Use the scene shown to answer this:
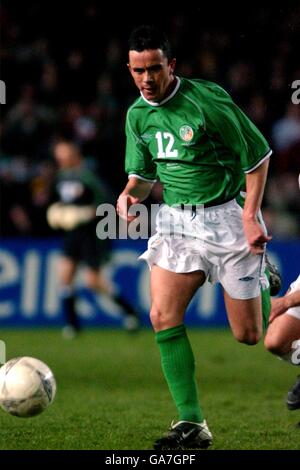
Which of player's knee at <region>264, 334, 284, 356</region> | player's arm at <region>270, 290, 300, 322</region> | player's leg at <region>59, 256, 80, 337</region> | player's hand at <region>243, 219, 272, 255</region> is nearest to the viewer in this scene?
player's hand at <region>243, 219, 272, 255</region>

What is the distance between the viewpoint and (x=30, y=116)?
1371 cm

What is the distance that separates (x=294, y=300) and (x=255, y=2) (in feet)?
29.0

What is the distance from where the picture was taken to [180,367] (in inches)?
218

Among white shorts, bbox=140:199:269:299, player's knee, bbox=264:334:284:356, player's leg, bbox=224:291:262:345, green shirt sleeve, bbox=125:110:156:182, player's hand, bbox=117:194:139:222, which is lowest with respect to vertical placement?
player's knee, bbox=264:334:284:356

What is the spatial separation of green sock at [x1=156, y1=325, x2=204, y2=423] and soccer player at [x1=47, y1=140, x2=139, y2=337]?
623 centimetres

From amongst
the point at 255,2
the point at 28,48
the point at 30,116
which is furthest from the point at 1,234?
the point at 255,2

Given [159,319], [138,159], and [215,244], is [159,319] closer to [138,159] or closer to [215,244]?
[215,244]

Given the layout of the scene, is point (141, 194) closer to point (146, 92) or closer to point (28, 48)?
point (146, 92)

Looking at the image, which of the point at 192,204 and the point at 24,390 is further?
the point at 192,204

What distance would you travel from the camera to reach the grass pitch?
18.8 ft

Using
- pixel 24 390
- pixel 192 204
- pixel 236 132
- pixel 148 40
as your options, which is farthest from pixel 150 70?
pixel 24 390

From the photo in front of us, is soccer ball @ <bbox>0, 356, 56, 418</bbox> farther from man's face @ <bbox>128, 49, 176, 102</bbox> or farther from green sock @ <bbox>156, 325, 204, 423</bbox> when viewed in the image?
man's face @ <bbox>128, 49, 176, 102</bbox>

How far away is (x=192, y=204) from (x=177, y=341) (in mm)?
724

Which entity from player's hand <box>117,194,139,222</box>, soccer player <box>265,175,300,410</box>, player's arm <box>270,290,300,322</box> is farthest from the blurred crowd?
player's hand <box>117,194,139,222</box>
